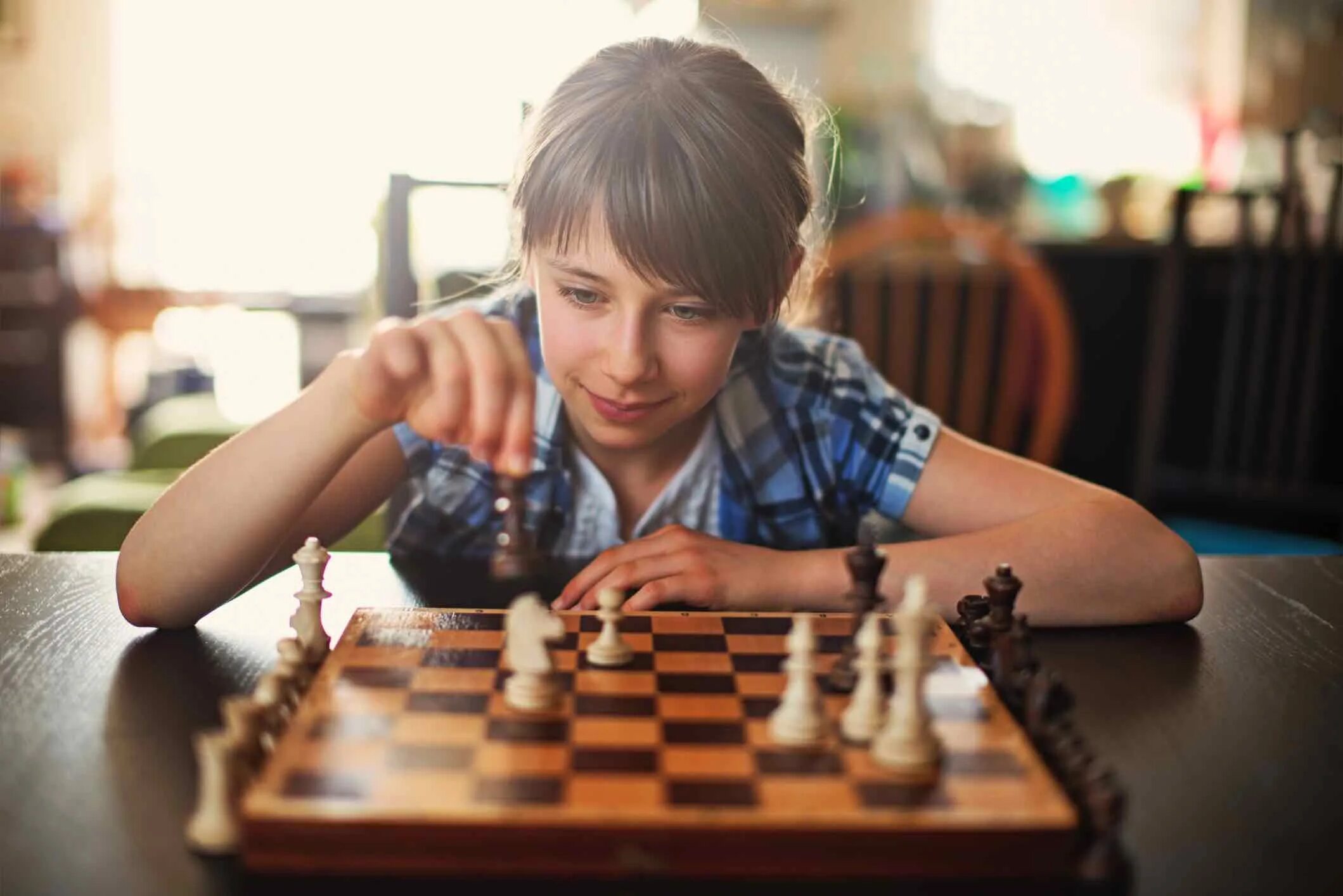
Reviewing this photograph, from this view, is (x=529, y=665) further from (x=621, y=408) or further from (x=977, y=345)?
(x=977, y=345)

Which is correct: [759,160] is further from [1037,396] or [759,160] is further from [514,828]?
[1037,396]

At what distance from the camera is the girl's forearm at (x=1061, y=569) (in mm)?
1098

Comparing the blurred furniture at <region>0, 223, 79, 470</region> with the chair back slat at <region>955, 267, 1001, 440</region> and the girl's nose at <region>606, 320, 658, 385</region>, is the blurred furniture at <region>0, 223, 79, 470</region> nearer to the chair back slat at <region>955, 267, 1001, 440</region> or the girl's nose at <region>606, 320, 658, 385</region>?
the chair back slat at <region>955, 267, 1001, 440</region>

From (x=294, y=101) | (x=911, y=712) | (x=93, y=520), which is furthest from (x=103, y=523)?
(x=294, y=101)

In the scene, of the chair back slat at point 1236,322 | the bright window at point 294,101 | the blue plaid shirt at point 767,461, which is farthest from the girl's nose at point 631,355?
the bright window at point 294,101

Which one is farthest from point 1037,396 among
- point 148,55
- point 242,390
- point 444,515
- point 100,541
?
point 148,55

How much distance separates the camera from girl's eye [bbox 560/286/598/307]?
112 cm

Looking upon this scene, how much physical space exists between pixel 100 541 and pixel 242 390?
4105mm

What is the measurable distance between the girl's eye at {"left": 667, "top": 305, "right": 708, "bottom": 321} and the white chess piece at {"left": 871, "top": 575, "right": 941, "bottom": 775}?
0.44 metres

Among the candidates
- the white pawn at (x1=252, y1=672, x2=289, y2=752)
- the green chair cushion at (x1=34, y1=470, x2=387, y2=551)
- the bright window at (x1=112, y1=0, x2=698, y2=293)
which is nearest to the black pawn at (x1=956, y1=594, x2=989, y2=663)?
the white pawn at (x1=252, y1=672, x2=289, y2=752)

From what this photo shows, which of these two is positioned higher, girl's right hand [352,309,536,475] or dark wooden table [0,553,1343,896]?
girl's right hand [352,309,536,475]

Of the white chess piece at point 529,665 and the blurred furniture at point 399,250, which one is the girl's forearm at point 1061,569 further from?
the blurred furniture at point 399,250

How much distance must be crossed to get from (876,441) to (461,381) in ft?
1.98

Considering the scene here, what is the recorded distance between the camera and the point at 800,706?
728mm
